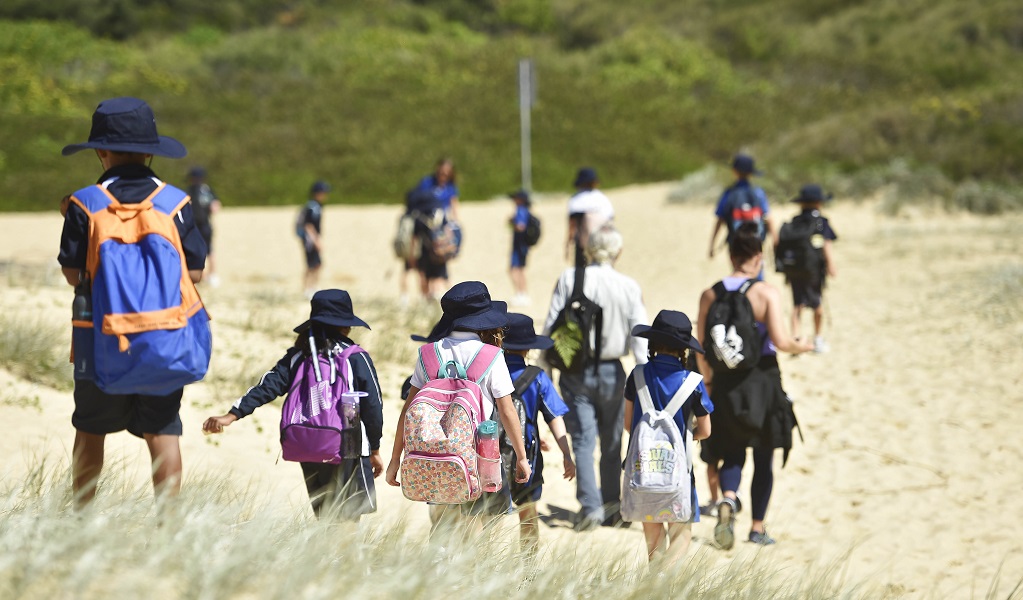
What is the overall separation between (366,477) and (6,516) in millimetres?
1435

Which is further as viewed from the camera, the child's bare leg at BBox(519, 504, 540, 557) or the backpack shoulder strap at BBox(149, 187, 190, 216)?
the child's bare leg at BBox(519, 504, 540, 557)

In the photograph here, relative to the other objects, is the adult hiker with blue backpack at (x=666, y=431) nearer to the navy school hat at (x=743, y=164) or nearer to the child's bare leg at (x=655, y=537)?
the child's bare leg at (x=655, y=537)

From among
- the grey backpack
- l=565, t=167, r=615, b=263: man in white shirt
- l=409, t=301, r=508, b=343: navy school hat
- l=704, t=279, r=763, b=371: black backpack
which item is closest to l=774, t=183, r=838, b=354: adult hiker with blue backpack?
l=565, t=167, r=615, b=263: man in white shirt

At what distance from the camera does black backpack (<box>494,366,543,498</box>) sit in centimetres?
435

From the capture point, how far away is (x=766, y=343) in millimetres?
5594

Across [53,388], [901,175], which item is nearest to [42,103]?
[901,175]

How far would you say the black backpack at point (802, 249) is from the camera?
9.68m

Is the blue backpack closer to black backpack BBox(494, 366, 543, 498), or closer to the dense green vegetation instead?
black backpack BBox(494, 366, 543, 498)

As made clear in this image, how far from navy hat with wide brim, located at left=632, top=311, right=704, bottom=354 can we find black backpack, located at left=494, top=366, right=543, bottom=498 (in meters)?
0.51

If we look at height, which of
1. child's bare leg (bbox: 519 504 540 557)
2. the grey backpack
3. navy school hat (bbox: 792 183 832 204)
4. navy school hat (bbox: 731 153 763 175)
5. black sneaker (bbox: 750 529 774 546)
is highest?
navy school hat (bbox: 731 153 763 175)

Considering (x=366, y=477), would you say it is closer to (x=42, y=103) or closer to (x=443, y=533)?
(x=443, y=533)

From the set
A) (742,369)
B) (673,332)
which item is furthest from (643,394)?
(742,369)

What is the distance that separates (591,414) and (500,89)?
27656 mm

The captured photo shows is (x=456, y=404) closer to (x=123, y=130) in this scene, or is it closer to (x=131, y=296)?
(x=131, y=296)
